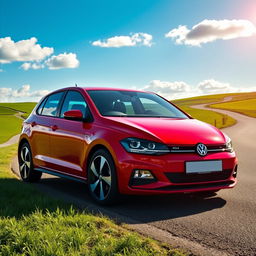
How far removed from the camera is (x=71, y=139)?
6.55m

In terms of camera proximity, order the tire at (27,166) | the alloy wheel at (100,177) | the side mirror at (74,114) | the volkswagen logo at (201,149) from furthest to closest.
A: the tire at (27,166) → the side mirror at (74,114) → the alloy wheel at (100,177) → the volkswagen logo at (201,149)

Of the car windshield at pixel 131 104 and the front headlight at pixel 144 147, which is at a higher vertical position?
the car windshield at pixel 131 104

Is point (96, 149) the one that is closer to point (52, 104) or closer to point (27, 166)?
point (52, 104)

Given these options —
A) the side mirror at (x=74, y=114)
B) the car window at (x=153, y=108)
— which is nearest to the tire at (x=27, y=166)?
the side mirror at (x=74, y=114)

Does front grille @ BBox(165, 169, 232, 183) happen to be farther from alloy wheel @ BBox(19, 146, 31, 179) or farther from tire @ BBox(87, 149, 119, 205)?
alloy wheel @ BBox(19, 146, 31, 179)

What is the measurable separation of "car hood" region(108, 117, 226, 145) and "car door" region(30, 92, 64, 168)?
73.1 inches

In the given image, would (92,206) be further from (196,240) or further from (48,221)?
(196,240)

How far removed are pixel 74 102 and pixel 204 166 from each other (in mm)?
2622

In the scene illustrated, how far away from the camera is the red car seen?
5.36 metres

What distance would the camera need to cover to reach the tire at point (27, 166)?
812 centimetres

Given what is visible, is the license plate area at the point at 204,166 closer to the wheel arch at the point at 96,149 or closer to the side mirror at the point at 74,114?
the wheel arch at the point at 96,149

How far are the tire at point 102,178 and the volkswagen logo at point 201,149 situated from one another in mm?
1124

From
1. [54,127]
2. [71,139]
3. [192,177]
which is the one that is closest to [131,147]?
[192,177]

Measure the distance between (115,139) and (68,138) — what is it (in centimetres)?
135
